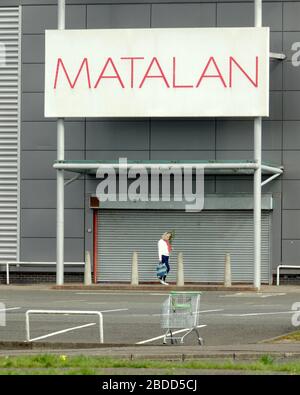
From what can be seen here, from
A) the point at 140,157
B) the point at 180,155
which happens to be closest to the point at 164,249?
the point at 180,155

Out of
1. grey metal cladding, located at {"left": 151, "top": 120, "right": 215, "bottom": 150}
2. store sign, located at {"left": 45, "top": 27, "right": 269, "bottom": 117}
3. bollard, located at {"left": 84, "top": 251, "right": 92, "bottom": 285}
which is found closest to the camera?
store sign, located at {"left": 45, "top": 27, "right": 269, "bottom": 117}

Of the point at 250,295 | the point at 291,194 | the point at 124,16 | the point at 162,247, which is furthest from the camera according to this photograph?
the point at 124,16

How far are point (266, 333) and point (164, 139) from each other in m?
19.6

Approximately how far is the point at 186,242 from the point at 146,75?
5.80m

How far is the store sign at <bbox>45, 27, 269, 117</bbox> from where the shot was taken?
127ft

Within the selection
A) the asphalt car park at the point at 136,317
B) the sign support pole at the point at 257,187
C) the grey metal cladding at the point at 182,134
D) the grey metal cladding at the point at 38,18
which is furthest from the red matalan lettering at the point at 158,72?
the asphalt car park at the point at 136,317

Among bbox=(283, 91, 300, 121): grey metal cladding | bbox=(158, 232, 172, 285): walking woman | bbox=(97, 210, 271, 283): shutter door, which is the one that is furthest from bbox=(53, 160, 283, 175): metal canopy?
bbox=(158, 232, 172, 285): walking woman

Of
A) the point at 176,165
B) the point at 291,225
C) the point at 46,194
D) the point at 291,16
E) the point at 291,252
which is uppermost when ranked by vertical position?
the point at 291,16

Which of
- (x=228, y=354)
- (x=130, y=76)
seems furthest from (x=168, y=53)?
(x=228, y=354)

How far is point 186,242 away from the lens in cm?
4131

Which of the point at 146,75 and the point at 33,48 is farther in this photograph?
the point at 33,48

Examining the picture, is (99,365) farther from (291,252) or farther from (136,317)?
(291,252)

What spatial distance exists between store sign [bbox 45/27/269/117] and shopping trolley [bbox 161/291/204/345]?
1837 centimetres

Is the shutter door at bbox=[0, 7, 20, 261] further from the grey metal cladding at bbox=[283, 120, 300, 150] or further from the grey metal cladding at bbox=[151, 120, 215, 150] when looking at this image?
the grey metal cladding at bbox=[283, 120, 300, 150]
